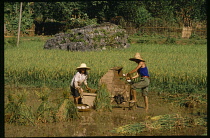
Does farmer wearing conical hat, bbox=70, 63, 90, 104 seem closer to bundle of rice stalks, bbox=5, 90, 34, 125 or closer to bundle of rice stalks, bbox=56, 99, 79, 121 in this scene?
bundle of rice stalks, bbox=56, 99, 79, 121

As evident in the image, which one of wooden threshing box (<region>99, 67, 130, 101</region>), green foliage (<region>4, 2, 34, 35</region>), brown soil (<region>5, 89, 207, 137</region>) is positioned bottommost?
brown soil (<region>5, 89, 207, 137</region>)

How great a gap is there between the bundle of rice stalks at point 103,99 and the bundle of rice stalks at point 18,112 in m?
1.80

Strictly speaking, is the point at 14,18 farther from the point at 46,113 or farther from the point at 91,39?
the point at 46,113

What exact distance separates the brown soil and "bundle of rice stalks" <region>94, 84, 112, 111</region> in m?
0.14

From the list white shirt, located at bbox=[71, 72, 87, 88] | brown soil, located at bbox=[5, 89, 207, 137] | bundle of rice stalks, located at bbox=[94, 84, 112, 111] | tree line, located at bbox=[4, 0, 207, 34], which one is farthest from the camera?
tree line, located at bbox=[4, 0, 207, 34]

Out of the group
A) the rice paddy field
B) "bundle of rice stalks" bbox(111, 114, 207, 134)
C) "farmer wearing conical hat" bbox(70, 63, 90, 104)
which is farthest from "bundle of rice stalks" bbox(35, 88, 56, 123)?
"bundle of rice stalks" bbox(111, 114, 207, 134)

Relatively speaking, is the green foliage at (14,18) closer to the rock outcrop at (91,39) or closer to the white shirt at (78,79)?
the rock outcrop at (91,39)

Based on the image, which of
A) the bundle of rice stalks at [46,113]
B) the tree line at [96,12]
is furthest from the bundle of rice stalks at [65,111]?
the tree line at [96,12]

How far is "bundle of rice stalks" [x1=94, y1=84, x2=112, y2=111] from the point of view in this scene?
10305mm

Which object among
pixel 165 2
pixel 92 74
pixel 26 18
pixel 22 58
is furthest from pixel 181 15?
pixel 92 74

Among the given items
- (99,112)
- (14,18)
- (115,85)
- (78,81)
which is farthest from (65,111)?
(14,18)

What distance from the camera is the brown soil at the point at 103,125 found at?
834 centimetres

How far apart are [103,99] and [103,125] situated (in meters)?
1.37

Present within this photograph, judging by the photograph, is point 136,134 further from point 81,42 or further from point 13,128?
point 81,42
